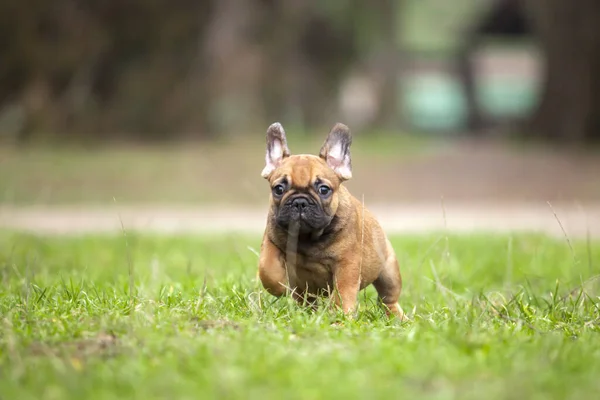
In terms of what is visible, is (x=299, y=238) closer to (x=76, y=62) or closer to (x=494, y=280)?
(x=494, y=280)

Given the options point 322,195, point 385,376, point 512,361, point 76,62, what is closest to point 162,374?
point 385,376

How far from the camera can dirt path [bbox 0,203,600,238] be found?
13555 mm

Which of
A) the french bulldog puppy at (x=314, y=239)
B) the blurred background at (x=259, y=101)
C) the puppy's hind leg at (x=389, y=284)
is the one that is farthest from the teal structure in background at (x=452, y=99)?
the french bulldog puppy at (x=314, y=239)

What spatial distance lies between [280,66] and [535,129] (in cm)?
811

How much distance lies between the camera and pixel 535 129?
2369 centimetres

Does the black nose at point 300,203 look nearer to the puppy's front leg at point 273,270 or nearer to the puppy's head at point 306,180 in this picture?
the puppy's head at point 306,180

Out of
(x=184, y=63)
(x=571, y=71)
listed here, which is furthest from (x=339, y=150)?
(x=184, y=63)

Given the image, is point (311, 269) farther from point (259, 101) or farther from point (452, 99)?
point (452, 99)

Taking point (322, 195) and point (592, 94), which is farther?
point (592, 94)

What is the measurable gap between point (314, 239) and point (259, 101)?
2122cm

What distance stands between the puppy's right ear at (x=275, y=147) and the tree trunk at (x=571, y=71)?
17.9 m

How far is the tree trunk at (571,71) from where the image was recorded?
22.5m

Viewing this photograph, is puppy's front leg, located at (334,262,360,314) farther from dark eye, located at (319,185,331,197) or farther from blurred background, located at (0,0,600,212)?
blurred background, located at (0,0,600,212)

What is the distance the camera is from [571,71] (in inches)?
893
